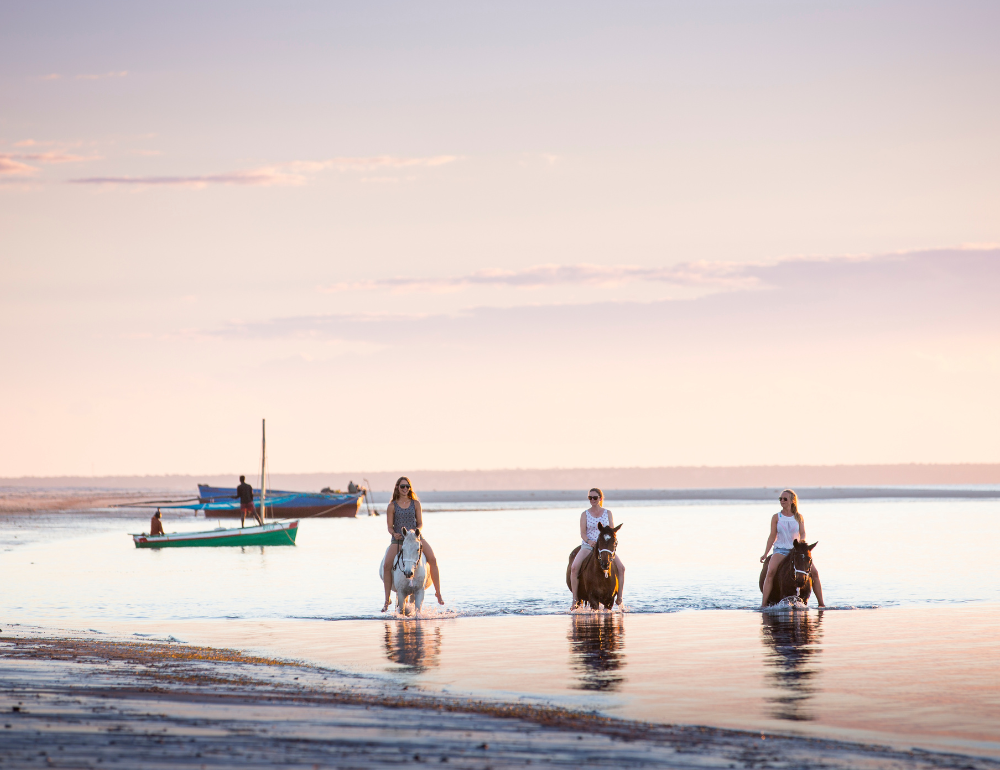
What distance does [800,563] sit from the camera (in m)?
19.3

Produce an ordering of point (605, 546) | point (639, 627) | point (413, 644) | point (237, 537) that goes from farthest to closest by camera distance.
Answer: point (237, 537)
point (605, 546)
point (639, 627)
point (413, 644)

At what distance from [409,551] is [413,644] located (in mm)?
3100

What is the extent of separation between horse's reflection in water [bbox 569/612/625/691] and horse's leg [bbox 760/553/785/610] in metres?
2.77

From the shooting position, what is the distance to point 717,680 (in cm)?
1201

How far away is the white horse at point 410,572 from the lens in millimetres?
18484

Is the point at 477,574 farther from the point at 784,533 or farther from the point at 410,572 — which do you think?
the point at 784,533

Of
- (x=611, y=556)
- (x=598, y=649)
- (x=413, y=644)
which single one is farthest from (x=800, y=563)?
(x=413, y=644)

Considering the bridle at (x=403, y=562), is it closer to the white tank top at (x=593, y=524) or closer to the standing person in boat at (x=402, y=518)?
the standing person in boat at (x=402, y=518)

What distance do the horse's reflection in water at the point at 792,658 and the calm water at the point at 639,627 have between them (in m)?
0.04

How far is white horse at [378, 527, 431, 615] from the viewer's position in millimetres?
18484

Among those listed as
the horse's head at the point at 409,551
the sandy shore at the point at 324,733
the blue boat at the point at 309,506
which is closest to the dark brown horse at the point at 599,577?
the horse's head at the point at 409,551

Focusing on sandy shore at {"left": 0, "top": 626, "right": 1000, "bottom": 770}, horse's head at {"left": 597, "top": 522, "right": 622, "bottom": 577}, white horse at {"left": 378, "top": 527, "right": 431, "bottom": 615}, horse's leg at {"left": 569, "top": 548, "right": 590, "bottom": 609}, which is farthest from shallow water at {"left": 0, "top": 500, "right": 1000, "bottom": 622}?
sandy shore at {"left": 0, "top": 626, "right": 1000, "bottom": 770}

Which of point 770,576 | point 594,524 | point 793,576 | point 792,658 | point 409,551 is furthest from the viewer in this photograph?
point 770,576

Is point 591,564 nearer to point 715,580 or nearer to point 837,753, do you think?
point 715,580
